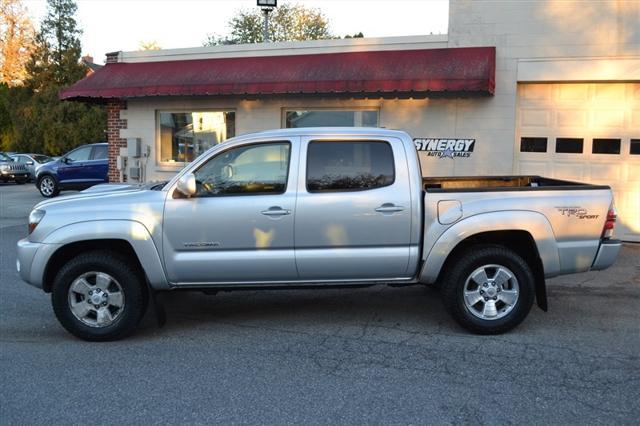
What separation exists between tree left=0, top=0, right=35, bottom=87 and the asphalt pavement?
49.0 metres

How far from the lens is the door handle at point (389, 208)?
5.25 m

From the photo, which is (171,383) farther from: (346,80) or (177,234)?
(346,80)

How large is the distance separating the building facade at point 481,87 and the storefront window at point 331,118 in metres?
0.02

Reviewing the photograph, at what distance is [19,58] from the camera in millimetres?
49500

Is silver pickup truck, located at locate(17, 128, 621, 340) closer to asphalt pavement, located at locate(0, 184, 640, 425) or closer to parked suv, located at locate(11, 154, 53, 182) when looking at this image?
asphalt pavement, located at locate(0, 184, 640, 425)

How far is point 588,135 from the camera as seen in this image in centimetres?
1015

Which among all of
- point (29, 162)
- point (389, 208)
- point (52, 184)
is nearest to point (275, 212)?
point (389, 208)

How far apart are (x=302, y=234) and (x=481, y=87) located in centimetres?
564

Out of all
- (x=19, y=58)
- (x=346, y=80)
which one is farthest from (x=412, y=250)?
(x=19, y=58)

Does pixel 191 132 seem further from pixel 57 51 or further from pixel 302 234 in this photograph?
pixel 57 51

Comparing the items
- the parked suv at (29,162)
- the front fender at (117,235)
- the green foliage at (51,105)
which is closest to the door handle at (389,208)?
the front fender at (117,235)

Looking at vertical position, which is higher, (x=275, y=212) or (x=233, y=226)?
(x=275, y=212)

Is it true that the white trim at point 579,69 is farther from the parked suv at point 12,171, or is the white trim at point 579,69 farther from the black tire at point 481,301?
the parked suv at point 12,171

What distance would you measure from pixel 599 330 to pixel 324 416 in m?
3.20
